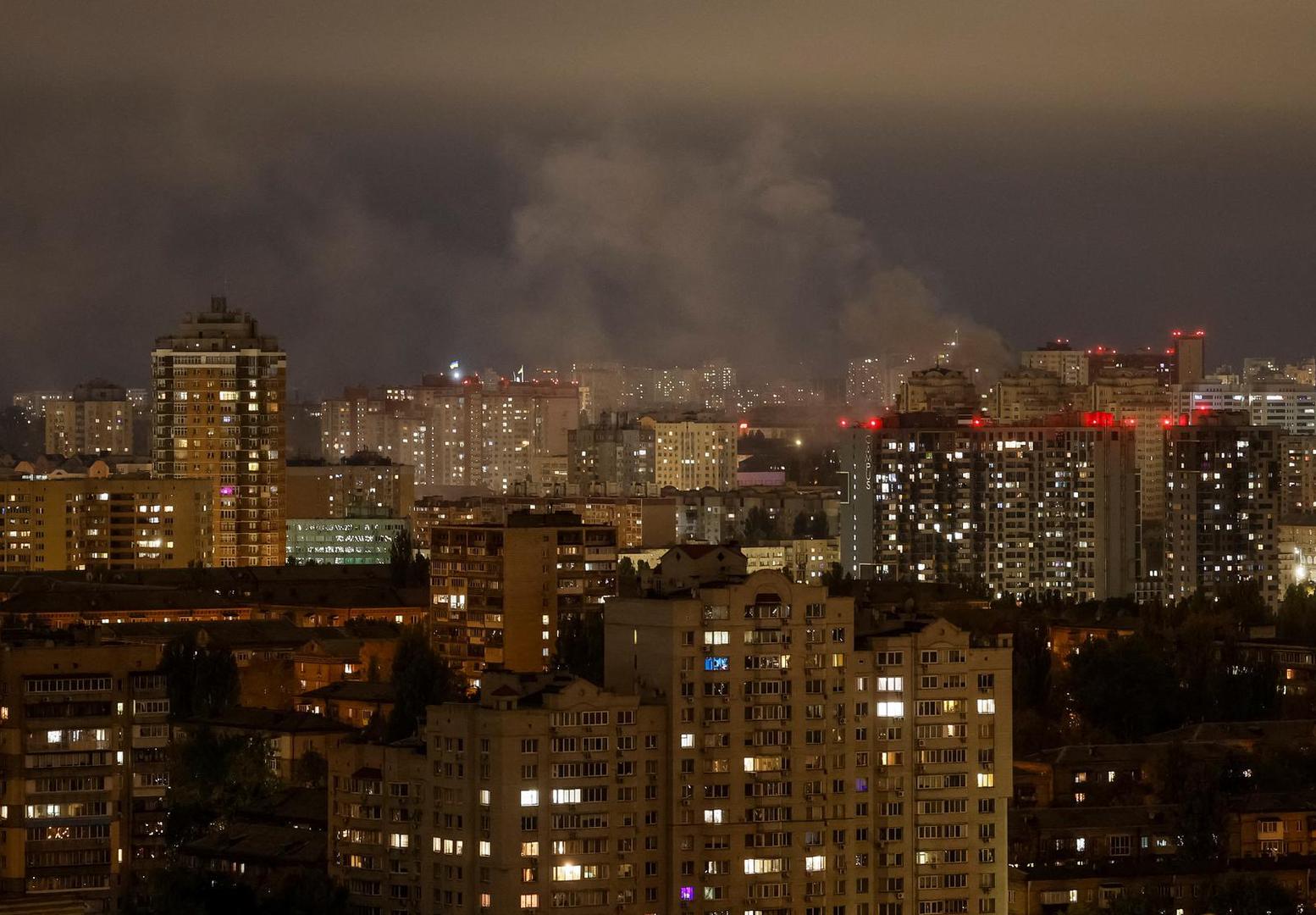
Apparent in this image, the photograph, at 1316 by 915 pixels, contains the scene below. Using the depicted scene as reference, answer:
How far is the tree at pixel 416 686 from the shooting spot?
2383 centimetres

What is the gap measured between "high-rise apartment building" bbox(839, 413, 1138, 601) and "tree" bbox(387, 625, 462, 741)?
654 inches

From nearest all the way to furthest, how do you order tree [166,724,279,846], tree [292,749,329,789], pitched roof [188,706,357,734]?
tree [166,724,279,846] → tree [292,749,329,789] → pitched roof [188,706,357,734]

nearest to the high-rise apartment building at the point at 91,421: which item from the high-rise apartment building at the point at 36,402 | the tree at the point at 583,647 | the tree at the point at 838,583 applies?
the high-rise apartment building at the point at 36,402

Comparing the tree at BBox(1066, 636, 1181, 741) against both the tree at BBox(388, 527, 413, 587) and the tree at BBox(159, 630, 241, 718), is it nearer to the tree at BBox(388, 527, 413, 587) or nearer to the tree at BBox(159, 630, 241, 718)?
the tree at BBox(159, 630, 241, 718)

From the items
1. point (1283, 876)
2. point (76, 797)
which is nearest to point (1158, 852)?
point (1283, 876)

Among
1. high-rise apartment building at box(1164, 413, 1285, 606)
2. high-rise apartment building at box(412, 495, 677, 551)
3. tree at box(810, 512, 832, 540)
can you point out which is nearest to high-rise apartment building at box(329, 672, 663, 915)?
high-rise apartment building at box(1164, 413, 1285, 606)

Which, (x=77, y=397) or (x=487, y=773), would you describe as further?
A: (x=77, y=397)

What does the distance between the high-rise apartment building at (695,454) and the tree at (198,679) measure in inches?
1302

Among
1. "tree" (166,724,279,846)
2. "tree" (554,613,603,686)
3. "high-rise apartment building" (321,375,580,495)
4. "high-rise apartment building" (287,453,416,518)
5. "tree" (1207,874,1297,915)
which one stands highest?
"high-rise apartment building" (321,375,580,495)

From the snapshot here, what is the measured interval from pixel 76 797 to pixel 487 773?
3979mm

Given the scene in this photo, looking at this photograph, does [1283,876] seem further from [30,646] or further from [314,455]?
[314,455]

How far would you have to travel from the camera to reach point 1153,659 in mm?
29125

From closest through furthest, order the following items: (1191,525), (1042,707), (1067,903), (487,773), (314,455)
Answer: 1. (487,773)
2. (1067,903)
3. (1042,707)
4. (1191,525)
5. (314,455)

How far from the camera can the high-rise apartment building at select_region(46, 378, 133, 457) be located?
64188 millimetres
